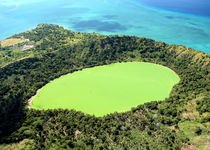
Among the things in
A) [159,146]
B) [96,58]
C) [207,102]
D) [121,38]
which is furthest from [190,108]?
[121,38]

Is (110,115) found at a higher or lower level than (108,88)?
lower

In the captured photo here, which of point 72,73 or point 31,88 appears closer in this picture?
point 31,88

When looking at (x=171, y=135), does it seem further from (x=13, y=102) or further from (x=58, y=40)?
(x=58, y=40)

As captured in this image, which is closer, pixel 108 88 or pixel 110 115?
pixel 110 115

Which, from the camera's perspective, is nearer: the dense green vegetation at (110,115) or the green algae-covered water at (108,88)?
the dense green vegetation at (110,115)

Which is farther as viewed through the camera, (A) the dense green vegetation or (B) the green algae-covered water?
(B) the green algae-covered water
